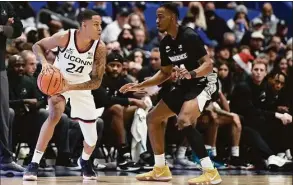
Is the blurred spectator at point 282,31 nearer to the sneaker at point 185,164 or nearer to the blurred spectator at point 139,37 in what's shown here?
the blurred spectator at point 139,37

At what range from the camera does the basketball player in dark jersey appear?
6824 millimetres

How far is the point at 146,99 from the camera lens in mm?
9516

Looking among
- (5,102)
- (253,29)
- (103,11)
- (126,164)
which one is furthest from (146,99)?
(253,29)

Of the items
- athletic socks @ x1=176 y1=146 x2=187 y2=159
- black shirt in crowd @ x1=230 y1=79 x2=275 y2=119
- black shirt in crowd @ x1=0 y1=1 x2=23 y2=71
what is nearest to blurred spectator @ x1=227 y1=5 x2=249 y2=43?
black shirt in crowd @ x1=230 y1=79 x2=275 y2=119

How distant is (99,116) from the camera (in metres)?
9.00

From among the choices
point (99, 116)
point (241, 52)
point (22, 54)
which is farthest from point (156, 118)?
point (241, 52)

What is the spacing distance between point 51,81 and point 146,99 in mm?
3011

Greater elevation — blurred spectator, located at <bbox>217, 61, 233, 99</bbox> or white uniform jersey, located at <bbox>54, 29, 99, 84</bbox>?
white uniform jersey, located at <bbox>54, 29, 99, 84</bbox>

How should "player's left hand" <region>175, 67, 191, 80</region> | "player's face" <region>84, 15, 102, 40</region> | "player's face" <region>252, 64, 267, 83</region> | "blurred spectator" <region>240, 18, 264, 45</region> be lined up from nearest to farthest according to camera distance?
1. "player's left hand" <region>175, 67, 191, 80</region>
2. "player's face" <region>84, 15, 102, 40</region>
3. "player's face" <region>252, 64, 267, 83</region>
4. "blurred spectator" <region>240, 18, 264, 45</region>

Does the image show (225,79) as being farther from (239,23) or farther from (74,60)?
(74,60)

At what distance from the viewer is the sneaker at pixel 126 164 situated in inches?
356

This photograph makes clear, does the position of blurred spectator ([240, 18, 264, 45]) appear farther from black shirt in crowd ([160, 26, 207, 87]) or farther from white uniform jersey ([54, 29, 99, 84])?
white uniform jersey ([54, 29, 99, 84])

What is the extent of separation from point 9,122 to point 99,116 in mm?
1298

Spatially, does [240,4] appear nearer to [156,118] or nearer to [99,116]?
[99,116]
